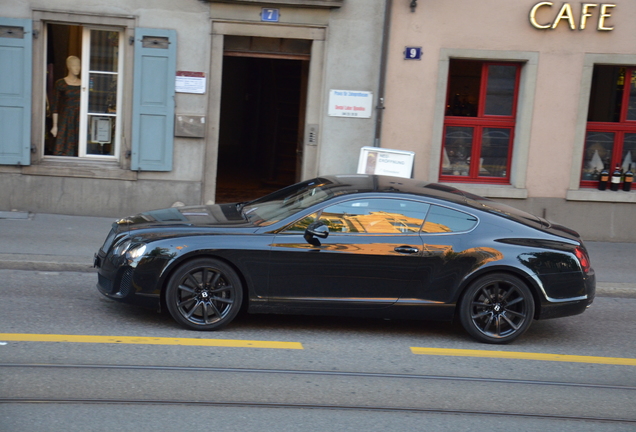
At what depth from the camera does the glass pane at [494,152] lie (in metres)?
12.5

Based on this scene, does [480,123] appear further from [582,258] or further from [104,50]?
[104,50]

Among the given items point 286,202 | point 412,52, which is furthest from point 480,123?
point 286,202

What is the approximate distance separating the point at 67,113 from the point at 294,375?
7.97 meters

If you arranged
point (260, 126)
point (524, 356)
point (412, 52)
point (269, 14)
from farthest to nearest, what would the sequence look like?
point (260, 126) → point (412, 52) → point (269, 14) → point (524, 356)

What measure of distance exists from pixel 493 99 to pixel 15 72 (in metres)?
7.61

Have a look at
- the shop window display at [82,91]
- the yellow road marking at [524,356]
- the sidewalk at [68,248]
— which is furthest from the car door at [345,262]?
the shop window display at [82,91]

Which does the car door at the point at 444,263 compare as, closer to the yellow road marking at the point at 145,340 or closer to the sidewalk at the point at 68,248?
the yellow road marking at the point at 145,340

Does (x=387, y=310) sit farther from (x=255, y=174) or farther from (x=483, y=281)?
(x=255, y=174)

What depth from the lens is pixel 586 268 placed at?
7.05 meters

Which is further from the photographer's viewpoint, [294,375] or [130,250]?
[130,250]

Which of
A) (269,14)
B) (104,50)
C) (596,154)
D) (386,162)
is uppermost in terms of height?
(269,14)

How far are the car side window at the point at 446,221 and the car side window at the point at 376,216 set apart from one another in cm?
7

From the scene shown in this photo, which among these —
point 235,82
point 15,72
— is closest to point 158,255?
point 15,72

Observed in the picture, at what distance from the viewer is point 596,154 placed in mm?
12547
